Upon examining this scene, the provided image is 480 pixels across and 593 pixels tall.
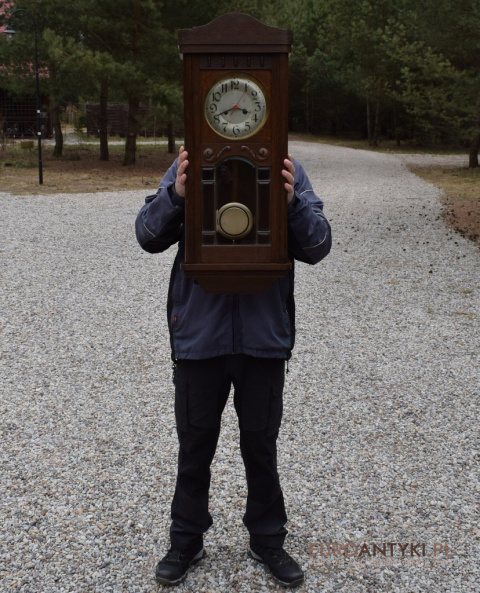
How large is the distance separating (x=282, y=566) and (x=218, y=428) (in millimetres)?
566

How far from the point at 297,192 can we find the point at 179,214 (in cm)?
40

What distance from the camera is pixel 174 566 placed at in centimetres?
255

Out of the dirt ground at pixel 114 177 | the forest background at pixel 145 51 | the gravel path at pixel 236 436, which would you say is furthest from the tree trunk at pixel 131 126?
the gravel path at pixel 236 436

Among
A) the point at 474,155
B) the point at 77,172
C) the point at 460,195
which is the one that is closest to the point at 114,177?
the point at 77,172

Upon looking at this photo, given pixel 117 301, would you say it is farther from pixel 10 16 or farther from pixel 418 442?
pixel 10 16

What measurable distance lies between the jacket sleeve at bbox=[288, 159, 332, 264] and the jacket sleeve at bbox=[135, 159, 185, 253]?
357 millimetres

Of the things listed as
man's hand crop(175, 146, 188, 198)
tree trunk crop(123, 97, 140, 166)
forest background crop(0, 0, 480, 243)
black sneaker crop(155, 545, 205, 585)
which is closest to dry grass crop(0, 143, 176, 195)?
tree trunk crop(123, 97, 140, 166)

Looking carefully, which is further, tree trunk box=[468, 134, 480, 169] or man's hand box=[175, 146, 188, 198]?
tree trunk box=[468, 134, 480, 169]

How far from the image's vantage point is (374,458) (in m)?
3.58

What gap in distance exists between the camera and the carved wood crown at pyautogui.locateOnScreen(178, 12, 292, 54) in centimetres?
210

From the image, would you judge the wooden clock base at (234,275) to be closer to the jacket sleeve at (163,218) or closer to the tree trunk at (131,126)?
the jacket sleeve at (163,218)

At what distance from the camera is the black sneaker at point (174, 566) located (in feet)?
8.32

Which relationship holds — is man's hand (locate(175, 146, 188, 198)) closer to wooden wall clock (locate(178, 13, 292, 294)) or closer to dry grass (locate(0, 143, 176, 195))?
wooden wall clock (locate(178, 13, 292, 294))

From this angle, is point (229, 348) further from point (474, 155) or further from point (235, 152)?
point (474, 155)
